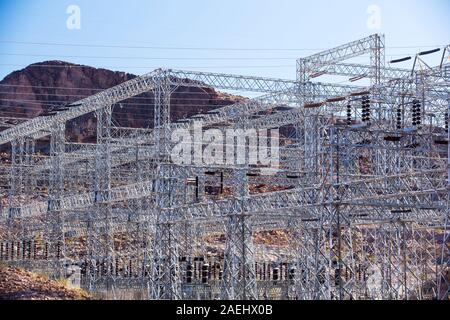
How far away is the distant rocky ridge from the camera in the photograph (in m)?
106

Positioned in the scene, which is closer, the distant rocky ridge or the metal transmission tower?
the metal transmission tower

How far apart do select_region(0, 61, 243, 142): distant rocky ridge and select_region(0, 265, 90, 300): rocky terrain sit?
65455 mm

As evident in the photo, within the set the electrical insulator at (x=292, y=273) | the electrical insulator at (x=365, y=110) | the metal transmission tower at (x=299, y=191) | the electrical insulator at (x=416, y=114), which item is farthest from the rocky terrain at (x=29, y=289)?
the electrical insulator at (x=292, y=273)

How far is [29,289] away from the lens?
1363 inches

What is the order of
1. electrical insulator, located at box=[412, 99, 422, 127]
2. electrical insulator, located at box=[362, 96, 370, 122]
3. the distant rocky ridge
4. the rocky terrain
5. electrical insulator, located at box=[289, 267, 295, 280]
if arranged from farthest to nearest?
1. the distant rocky ridge
2. electrical insulator, located at box=[289, 267, 295, 280]
3. electrical insulator, located at box=[362, 96, 370, 122]
4. electrical insulator, located at box=[412, 99, 422, 127]
5. the rocky terrain

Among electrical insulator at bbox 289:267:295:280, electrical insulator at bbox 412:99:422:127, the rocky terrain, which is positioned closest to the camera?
the rocky terrain

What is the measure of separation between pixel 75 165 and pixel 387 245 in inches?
1269

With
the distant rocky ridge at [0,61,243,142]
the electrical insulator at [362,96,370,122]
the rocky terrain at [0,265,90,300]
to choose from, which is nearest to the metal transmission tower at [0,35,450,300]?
the electrical insulator at [362,96,370,122]

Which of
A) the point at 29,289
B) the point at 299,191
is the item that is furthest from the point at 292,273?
the point at 29,289

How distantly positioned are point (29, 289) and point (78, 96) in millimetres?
77230

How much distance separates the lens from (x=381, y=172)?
142 ft

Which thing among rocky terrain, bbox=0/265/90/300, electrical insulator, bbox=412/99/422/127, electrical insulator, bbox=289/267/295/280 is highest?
electrical insulator, bbox=412/99/422/127

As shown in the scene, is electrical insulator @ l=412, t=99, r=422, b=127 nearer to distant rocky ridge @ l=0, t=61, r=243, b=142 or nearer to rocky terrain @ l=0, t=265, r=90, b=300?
rocky terrain @ l=0, t=265, r=90, b=300
